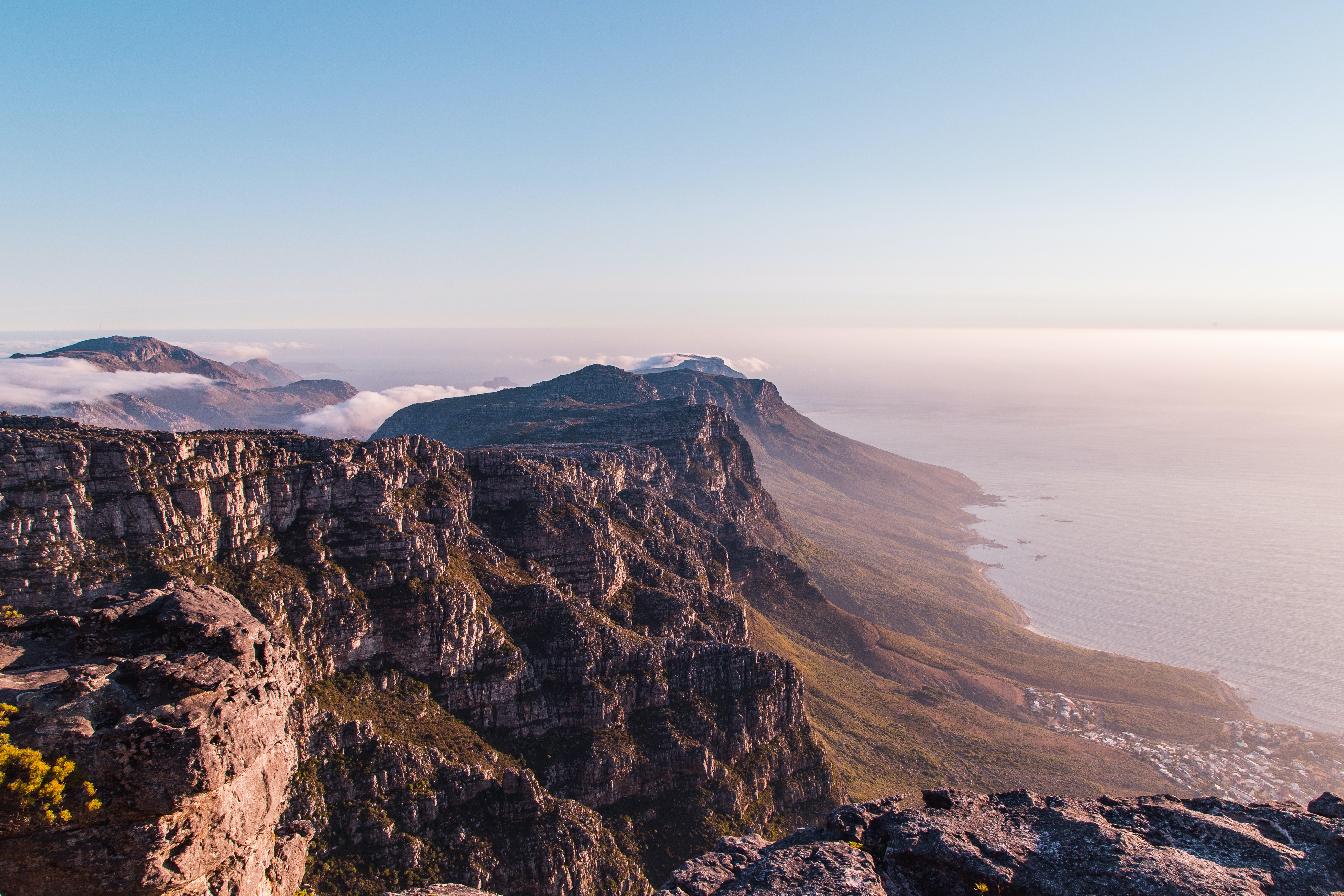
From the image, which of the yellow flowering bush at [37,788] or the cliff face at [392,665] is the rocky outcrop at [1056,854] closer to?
the cliff face at [392,665]

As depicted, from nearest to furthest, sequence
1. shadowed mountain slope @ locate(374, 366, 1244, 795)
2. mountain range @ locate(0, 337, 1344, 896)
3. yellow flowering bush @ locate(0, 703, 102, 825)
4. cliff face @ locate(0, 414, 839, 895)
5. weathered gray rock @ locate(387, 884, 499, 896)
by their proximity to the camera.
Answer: yellow flowering bush @ locate(0, 703, 102, 825) → mountain range @ locate(0, 337, 1344, 896) → cliff face @ locate(0, 414, 839, 895) → weathered gray rock @ locate(387, 884, 499, 896) → shadowed mountain slope @ locate(374, 366, 1244, 795)

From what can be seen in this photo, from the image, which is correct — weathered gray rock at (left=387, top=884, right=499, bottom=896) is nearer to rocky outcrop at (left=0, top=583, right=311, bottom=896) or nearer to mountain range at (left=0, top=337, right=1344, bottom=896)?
mountain range at (left=0, top=337, right=1344, bottom=896)

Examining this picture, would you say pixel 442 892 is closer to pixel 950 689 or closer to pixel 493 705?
pixel 493 705

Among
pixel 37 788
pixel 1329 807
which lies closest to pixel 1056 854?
pixel 1329 807

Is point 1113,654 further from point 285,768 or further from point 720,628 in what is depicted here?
point 285,768

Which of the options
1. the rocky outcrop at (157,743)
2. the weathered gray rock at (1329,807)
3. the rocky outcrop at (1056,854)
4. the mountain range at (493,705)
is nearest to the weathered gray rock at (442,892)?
the mountain range at (493,705)

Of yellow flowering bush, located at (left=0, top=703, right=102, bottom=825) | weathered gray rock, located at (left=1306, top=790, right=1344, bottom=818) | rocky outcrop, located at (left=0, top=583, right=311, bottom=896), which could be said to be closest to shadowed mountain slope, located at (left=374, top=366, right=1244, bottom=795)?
weathered gray rock, located at (left=1306, top=790, right=1344, bottom=818)
